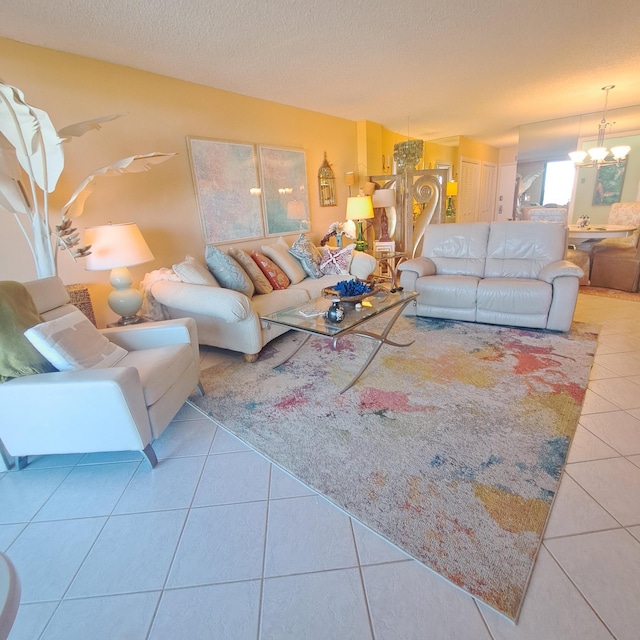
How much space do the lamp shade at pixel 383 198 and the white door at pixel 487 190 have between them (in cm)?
430

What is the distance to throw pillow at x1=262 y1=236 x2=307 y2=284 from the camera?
359cm

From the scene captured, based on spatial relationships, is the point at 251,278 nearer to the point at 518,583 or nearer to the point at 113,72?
the point at 113,72

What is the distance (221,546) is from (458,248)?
3.57 meters

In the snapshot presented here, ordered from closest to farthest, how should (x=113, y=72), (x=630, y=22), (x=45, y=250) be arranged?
(x=45, y=250) < (x=630, y=22) < (x=113, y=72)

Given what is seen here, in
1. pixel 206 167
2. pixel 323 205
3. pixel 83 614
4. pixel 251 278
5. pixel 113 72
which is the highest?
pixel 113 72

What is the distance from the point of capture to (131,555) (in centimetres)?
128

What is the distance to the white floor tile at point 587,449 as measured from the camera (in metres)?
1.61

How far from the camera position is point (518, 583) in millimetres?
1102

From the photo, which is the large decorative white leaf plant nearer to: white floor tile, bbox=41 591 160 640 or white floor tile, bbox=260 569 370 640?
white floor tile, bbox=41 591 160 640

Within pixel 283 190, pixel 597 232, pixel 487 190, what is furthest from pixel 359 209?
pixel 487 190

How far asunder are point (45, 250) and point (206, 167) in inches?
66.4

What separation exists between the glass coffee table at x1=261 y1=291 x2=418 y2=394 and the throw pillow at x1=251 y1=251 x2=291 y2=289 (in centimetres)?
72

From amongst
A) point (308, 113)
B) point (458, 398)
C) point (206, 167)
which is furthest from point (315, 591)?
point (308, 113)

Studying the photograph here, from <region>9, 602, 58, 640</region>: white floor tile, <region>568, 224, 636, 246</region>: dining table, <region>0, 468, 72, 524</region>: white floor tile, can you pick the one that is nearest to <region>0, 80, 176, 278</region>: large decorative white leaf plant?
<region>0, 468, 72, 524</region>: white floor tile
